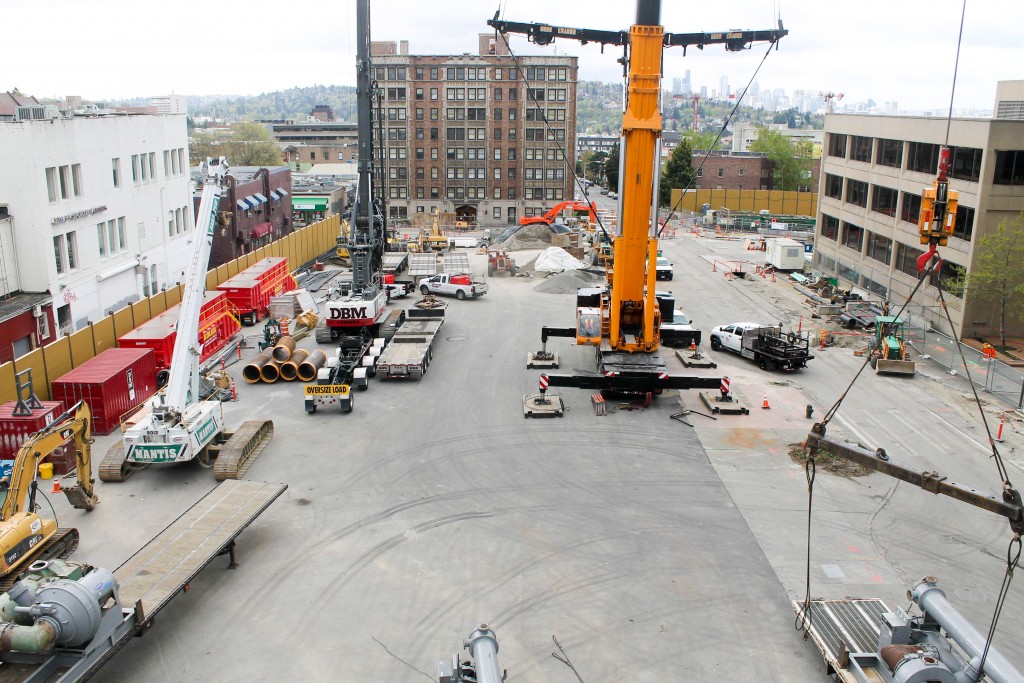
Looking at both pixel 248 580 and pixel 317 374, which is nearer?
pixel 248 580

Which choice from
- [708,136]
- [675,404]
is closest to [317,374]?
[675,404]

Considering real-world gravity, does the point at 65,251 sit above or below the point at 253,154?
below

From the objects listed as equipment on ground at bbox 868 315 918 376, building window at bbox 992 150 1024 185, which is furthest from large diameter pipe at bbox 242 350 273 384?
building window at bbox 992 150 1024 185

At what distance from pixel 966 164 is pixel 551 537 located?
28900mm

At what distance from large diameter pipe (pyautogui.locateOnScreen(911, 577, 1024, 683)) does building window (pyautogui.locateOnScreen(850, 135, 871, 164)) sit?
38927 mm

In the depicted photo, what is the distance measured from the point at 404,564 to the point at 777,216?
69.3 m

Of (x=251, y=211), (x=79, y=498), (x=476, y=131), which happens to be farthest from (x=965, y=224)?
(x=476, y=131)

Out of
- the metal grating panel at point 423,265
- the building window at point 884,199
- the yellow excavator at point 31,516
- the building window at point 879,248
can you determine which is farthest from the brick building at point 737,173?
the yellow excavator at point 31,516

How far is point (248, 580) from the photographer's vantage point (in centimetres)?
1677

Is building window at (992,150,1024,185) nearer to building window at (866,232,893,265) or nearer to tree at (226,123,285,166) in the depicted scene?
building window at (866,232,893,265)

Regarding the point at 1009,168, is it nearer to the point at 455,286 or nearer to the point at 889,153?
the point at 889,153

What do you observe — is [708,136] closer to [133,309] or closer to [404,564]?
[133,309]

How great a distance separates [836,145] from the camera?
51.8 meters

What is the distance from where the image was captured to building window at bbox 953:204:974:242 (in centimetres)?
3597
